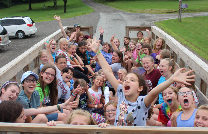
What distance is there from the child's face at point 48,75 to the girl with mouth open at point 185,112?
7.22 ft

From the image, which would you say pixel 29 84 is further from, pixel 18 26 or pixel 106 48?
pixel 18 26

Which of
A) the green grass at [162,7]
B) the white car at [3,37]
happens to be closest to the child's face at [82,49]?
the white car at [3,37]

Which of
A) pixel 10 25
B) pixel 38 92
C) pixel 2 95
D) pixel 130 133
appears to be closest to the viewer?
pixel 130 133

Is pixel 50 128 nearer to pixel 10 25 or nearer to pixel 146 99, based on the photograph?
pixel 146 99

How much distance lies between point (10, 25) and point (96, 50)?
23.6 meters

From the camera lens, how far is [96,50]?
436 cm

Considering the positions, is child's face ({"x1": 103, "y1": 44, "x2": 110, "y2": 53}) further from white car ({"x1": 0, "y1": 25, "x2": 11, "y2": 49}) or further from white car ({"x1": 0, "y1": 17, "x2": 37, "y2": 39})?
white car ({"x1": 0, "y1": 17, "x2": 37, "y2": 39})

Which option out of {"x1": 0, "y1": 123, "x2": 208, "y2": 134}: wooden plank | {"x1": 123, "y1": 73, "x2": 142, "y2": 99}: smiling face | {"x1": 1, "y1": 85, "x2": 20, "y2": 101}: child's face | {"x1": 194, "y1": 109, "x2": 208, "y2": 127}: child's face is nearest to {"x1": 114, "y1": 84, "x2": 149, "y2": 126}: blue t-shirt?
{"x1": 123, "y1": 73, "x2": 142, "y2": 99}: smiling face

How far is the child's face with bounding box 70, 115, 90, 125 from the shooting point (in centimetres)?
330

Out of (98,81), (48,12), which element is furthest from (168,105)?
(48,12)

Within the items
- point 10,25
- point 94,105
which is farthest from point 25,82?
point 10,25

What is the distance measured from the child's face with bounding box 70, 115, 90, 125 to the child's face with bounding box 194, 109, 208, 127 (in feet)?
3.98

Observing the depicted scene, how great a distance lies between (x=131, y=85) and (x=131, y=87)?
24 millimetres

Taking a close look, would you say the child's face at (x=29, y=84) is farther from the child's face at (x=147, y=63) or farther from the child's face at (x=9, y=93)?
the child's face at (x=147, y=63)
